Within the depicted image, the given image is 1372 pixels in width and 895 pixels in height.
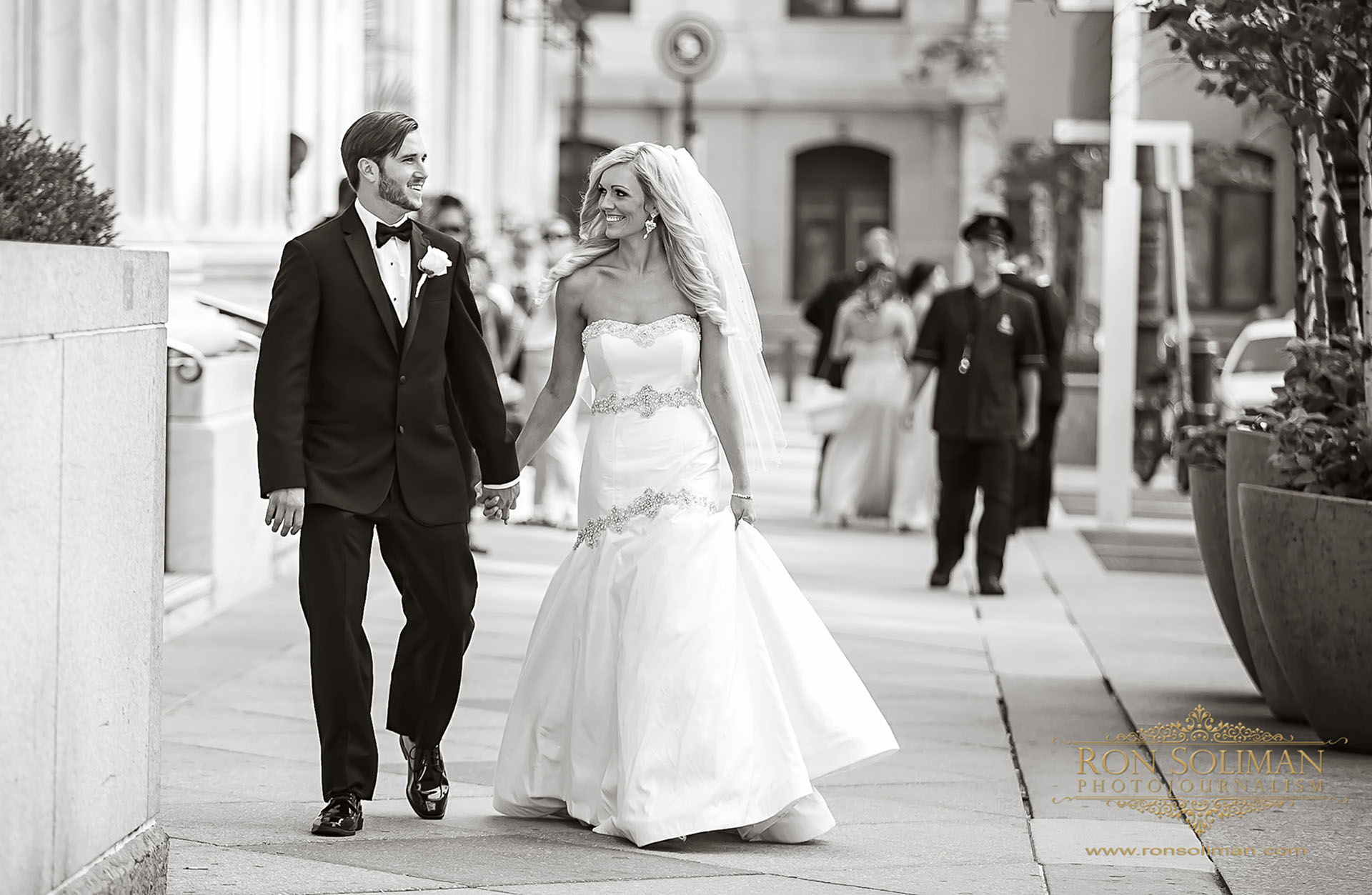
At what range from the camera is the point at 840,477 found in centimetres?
1502

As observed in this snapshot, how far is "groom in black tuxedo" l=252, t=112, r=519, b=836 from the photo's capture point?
5391 millimetres

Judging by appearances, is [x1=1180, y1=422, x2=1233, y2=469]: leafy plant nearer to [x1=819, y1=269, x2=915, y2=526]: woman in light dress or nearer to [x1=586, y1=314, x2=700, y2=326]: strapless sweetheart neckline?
[x1=586, y1=314, x2=700, y2=326]: strapless sweetheart neckline

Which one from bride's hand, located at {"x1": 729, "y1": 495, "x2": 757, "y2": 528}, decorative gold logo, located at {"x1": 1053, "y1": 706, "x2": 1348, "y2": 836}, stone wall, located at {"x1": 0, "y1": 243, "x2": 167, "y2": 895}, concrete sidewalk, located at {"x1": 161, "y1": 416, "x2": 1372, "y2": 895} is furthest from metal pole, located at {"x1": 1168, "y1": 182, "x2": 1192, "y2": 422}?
→ stone wall, located at {"x1": 0, "y1": 243, "x2": 167, "y2": 895}

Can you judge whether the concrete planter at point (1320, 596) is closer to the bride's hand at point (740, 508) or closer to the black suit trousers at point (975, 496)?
the bride's hand at point (740, 508)

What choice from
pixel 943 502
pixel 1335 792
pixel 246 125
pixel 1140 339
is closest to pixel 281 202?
pixel 246 125

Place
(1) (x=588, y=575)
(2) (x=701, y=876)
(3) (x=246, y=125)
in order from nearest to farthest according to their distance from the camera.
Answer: (2) (x=701, y=876) < (1) (x=588, y=575) < (3) (x=246, y=125)

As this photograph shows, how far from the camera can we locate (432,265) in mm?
5574

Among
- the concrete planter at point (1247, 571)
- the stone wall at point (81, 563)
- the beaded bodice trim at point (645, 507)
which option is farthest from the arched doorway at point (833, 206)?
the stone wall at point (81, 563)

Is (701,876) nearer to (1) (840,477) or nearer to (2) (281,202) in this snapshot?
(2) (281,202)

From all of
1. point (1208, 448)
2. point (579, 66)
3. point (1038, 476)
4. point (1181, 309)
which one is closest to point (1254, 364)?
point (1181, 309)

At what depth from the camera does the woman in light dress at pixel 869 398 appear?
14781 millimetres

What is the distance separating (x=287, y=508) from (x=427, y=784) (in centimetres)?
93

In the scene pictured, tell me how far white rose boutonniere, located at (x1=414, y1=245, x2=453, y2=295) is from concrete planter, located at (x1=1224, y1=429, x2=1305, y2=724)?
10.6 feet

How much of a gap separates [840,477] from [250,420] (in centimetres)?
590
